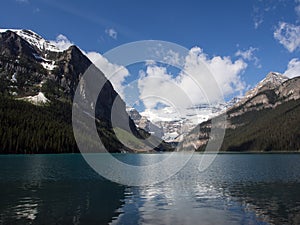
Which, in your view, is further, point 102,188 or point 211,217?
point 102,188

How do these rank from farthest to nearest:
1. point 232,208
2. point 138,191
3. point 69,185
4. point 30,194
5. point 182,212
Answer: point 69,185 → point 138,191 → point 30,194 → point 232,208 → point 182,212

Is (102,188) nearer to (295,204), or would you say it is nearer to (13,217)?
(13,217)

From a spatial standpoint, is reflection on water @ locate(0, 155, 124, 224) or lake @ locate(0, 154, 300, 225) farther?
lake @ locate(0, 154, 300, 225)

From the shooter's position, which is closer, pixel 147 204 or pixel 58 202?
pixel 147 204

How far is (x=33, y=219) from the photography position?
33.0m

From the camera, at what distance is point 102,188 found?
189ft

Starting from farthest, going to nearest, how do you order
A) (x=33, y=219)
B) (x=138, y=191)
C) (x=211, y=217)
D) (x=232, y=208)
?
1. (x=138, y=191)
2. (x=232, y=208)
3. (x=211, y=217)
4. (x=33, y=219)

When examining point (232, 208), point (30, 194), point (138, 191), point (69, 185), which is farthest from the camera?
point (69, 185)

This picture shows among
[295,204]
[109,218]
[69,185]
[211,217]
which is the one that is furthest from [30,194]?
[295,204]

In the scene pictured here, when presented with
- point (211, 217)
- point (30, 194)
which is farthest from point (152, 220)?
point (30, 194)

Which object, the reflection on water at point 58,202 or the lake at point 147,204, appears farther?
the lake at point 147,204

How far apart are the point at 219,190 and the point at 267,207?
16.4m

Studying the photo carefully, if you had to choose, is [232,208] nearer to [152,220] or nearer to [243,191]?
[152,220]

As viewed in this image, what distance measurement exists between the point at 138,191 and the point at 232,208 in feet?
63.0
